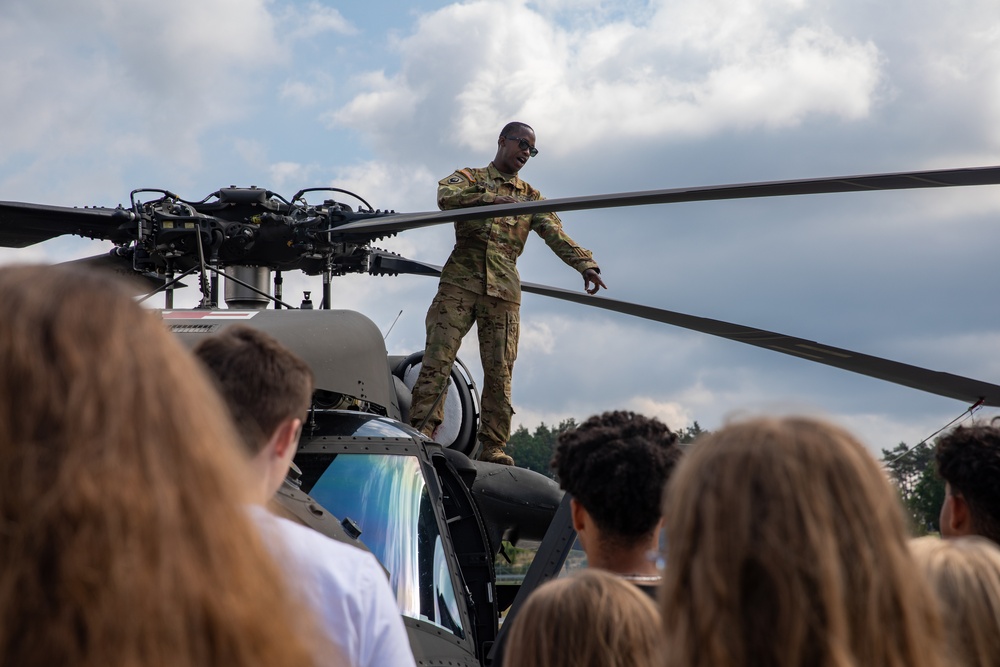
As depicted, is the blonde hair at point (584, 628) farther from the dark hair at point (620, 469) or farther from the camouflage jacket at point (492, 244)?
the camouflage jacket at point (492, 244)

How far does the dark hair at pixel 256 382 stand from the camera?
2285 millimetres

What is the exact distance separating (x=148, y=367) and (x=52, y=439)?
12 centimetres

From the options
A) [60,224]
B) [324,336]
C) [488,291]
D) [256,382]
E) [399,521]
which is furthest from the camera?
[488,291]

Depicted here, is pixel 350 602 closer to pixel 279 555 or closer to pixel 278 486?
pixel 278 486

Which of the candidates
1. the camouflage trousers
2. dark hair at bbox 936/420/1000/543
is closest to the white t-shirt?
dark hair at bbox 936/420/1000/543

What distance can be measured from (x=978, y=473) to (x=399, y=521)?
3.06m

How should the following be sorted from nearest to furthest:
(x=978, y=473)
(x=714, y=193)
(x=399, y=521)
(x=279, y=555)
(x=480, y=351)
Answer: (x=279, y=555)
(x=978, y=473)
(x=714, y=193)
(x=399, y=521)
(x=480, y=351)

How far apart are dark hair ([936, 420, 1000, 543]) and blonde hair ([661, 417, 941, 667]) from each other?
5.48ft

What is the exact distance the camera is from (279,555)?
4.35 feet

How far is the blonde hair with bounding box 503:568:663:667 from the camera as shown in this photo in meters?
1.97

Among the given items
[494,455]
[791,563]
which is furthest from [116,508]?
[494,455]

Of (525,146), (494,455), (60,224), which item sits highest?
(525,146)

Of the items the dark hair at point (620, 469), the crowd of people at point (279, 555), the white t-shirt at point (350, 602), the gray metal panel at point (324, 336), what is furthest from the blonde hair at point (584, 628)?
the gray metal panel at point (324, 336)

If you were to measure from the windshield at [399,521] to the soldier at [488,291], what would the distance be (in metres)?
1.27
